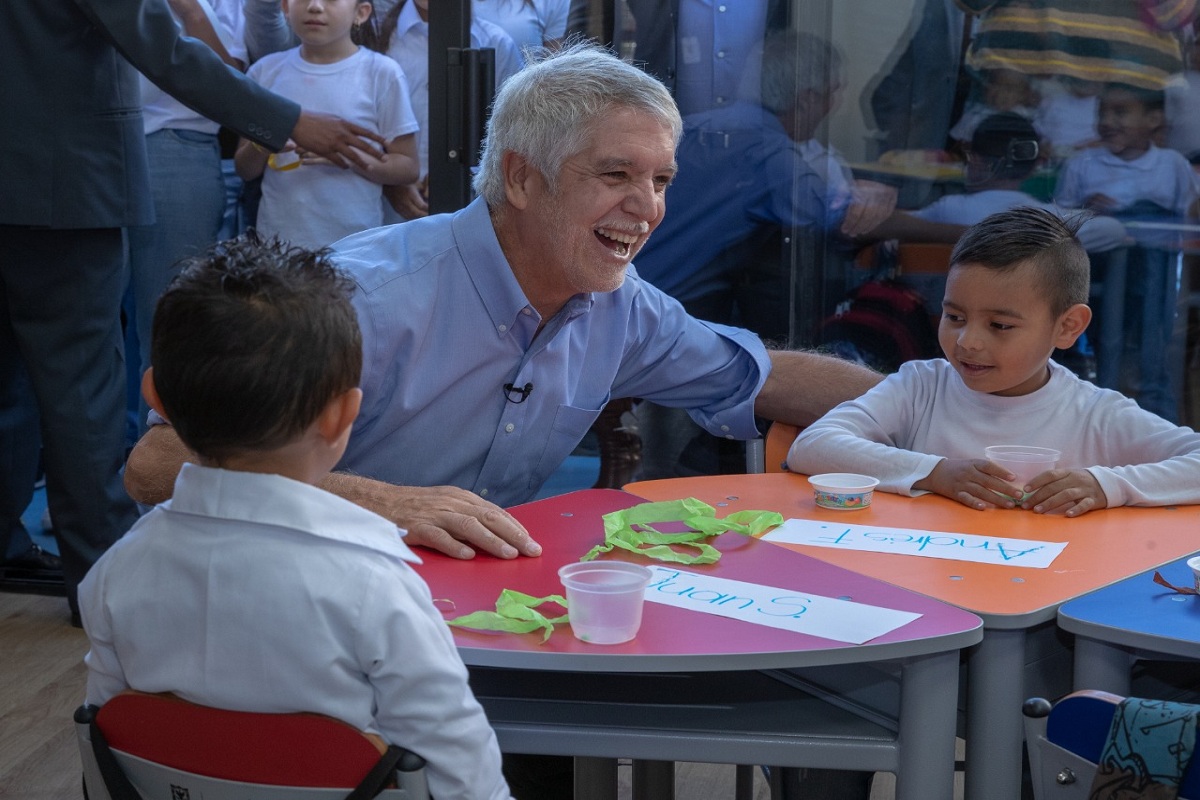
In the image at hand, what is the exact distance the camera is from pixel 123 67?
3279mm

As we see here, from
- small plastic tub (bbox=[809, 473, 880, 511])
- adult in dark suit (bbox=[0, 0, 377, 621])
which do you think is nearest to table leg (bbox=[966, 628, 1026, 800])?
small plastic tub (bbox=[809, 473, 880, 511])

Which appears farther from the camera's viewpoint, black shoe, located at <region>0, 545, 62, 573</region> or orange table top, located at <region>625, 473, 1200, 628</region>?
black shoe, located at <region>0, 545, 62, 573</region>

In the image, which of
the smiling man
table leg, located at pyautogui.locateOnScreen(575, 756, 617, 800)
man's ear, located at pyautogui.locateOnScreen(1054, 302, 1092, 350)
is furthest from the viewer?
man's ear, located at pyautogui.locateOnScreen(1054, 302, 1092, 350)

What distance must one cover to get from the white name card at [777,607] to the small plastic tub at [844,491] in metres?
0.42

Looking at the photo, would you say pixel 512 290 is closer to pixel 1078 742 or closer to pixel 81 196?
pixel 1078 742

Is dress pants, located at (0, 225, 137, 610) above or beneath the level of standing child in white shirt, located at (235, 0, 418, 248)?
beneath

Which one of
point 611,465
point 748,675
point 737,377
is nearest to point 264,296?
point 748,675

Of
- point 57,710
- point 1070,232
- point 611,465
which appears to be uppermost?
point 1070,232

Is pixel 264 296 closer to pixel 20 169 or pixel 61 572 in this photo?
pixel 20 169

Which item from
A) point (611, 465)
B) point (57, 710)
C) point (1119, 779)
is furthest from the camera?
point (611, 465)

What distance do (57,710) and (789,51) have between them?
2576mm

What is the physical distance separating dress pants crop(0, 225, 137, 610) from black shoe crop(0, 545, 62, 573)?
392 millimetres

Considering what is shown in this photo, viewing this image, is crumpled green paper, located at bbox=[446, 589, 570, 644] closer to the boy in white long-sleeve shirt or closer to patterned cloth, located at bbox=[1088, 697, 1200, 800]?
patterned cloth, located at bbox=[1088, 697, 1200, 800]

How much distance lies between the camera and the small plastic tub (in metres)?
1.93
